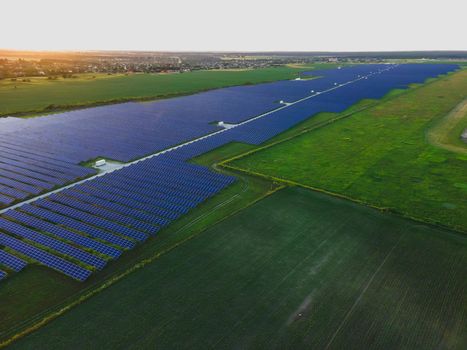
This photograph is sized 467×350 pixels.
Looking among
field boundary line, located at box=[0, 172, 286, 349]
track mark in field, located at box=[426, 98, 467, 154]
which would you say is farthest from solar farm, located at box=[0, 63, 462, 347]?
track mark in field, located at box=[426, 98, 467, 154]

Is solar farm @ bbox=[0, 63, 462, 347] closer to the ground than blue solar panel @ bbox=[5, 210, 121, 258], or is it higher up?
closer to the ground

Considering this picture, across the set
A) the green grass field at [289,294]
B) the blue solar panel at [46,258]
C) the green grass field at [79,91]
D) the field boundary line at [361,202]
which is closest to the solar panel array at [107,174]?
the blue solar panel at [46,258]

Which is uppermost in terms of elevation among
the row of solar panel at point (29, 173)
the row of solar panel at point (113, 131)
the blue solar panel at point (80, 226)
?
the blue solar panel at point (80, 226)

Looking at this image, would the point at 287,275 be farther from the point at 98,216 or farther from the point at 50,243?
the point at 50,243

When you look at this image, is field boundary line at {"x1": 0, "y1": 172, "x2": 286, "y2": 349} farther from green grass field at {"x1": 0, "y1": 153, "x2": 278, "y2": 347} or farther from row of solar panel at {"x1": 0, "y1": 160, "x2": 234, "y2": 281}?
row of solar panel at {"x1": 0, "y1": 160, "x2": 234, "y2": 281}

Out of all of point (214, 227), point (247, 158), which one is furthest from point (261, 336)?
point (247, 158)

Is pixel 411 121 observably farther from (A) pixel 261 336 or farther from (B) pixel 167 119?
(A) pixel 261 336

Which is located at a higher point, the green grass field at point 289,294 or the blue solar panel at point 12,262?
the blue solar panel at point 12,262

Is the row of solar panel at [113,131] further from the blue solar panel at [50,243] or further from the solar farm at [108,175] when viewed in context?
the blue solar panel at [50,243]
